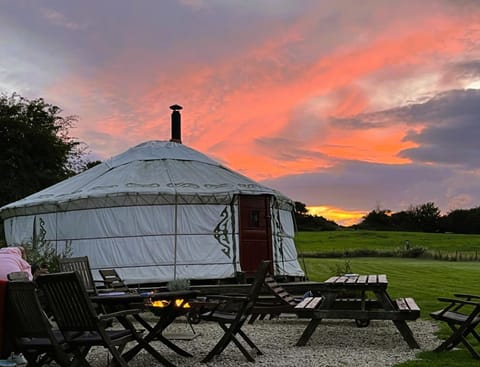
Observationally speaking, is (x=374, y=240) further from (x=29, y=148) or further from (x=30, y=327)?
(x=30, y=327)

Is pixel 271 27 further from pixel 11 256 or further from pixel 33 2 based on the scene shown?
pixel 11 256

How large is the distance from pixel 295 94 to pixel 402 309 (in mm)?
7917

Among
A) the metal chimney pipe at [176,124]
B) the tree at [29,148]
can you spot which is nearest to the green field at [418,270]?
the metal chimney pipe at [176,124]

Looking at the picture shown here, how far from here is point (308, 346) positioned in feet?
19.1

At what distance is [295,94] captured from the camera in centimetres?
1295

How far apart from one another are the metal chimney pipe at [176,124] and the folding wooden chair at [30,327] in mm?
9310

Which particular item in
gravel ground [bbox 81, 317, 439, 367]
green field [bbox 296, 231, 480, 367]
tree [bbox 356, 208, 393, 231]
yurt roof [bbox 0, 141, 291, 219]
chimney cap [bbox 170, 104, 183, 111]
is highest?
chimney cap [bbox 170, 104, 183, 111]

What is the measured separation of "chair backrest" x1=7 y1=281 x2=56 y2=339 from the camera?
384 cm

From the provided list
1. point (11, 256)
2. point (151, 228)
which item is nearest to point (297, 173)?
point (151, 228)

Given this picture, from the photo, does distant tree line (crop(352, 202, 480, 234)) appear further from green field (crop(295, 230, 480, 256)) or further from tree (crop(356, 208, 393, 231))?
green field (crop(295, 230, 480, 256))

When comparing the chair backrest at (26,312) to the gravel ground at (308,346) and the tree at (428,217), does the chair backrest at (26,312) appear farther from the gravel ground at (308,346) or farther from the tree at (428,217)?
the tree at (428,217)

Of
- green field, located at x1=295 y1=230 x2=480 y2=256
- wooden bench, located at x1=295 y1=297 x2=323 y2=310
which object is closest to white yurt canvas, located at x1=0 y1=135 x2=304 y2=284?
wooden bench, located at x1=295 y1=297 x2=323 y2=310

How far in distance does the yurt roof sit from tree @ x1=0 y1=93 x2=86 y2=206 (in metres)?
5.52

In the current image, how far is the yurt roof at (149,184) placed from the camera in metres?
9.99
